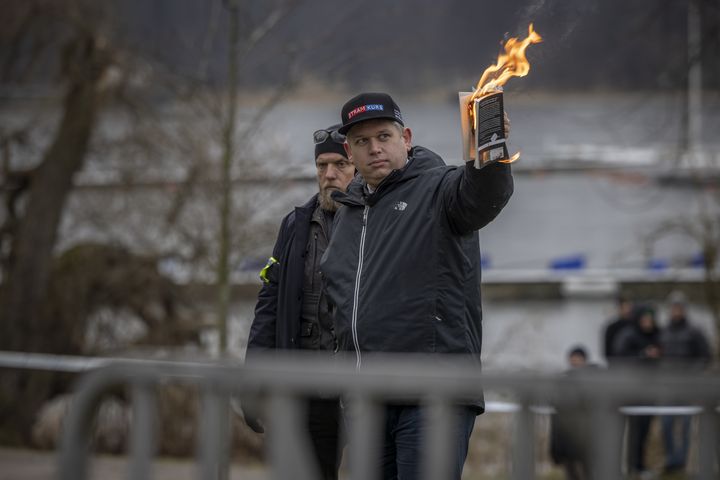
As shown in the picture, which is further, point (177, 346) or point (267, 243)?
point (177, 346)

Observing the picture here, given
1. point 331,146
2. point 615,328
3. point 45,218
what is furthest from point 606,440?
point 45,218

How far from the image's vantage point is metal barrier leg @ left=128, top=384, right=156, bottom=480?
2924mm

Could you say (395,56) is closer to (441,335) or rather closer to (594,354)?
(441,335)

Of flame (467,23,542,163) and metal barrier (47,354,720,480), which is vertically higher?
flame (467,23,542,163)

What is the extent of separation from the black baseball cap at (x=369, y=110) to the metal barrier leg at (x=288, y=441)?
1.65 m

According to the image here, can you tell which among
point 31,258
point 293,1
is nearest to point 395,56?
point 293,1

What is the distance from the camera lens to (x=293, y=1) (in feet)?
33.4

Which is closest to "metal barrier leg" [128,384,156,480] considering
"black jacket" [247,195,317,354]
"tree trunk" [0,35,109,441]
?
"black jacket" [247,195,317,354]

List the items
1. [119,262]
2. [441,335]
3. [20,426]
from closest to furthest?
[441,335] → [20,426] → [119,262]

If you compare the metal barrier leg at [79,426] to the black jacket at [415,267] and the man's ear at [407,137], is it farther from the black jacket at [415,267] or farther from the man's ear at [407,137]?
the man's ear at [407,137]

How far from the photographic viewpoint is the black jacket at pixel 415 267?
382cm

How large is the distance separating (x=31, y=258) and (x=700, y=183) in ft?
27.3

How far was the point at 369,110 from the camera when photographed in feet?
13.5

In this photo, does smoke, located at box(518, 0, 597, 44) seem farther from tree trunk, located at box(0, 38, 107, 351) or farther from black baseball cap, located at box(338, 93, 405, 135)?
tree trunk, located at box(0, 38, 107, 351)
